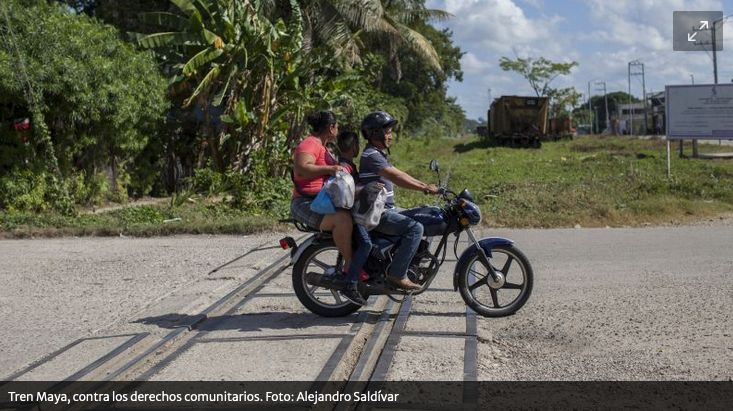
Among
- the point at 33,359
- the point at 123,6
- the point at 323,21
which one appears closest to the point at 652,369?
the point at 33,359

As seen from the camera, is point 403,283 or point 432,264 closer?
point 403,283

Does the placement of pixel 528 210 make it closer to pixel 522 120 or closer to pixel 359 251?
pixel 359 251

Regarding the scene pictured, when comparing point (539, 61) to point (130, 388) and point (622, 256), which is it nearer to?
point (622, 256)

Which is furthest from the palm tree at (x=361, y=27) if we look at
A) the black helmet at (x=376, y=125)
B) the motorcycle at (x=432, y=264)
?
the motorcycle at (x=432, y=264)

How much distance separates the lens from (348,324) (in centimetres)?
677

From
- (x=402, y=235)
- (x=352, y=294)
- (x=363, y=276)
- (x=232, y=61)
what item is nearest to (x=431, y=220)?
(x=402, y=235)

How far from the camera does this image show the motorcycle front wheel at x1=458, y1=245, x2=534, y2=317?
22.4 ft

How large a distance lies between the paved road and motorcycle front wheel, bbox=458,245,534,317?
0.48 ft

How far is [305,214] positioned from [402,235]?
0.83m

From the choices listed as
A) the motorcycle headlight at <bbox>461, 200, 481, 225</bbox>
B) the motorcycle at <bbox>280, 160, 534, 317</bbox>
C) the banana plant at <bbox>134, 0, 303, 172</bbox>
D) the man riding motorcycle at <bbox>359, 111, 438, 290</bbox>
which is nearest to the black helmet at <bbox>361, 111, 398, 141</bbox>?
the man riding motorcycle at <bbox>359, 111, 438, 290</bbox>

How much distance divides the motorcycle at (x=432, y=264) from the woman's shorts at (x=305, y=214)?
10 cm

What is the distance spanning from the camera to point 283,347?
6.01 metres

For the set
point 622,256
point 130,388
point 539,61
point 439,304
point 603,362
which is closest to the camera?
point 130,388

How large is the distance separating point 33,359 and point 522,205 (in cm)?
1052
